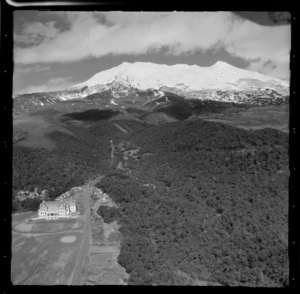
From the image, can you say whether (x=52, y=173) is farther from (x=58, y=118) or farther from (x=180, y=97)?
(x=180, y=97)

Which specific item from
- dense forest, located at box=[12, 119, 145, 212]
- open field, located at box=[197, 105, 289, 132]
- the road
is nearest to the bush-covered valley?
dense forest, located at box=[12, 119, 145, 212]

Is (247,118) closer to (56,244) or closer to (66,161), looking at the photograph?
(66,161)

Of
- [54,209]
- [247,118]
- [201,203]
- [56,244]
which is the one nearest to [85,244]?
[56,244]

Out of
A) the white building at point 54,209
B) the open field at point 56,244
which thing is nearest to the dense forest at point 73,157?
the white building at point 54,209

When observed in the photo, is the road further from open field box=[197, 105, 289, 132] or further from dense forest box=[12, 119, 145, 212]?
open field box=[197, 105, 289, 132]

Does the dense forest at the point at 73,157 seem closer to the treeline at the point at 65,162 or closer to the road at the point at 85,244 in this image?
the treeline at the point at 65,162

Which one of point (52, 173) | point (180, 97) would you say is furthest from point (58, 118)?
point (180, 97)

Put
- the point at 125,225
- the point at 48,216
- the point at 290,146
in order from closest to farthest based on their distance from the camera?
1. the point at 290,146
2. the point at 48,216
3. the point at 125,225
